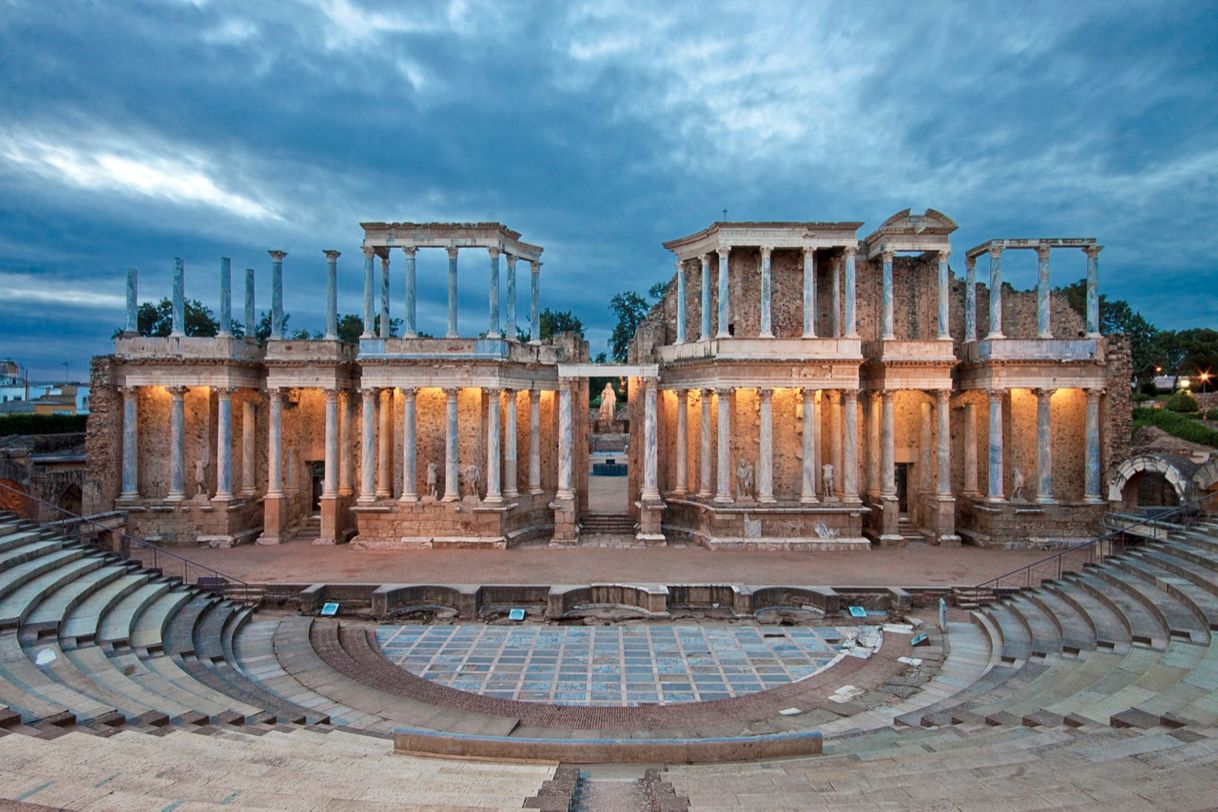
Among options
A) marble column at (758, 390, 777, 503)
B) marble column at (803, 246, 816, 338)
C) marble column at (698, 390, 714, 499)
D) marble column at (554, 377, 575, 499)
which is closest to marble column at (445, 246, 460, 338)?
marble column at (554, 377, 575, 499)

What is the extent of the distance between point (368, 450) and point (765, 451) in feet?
50.8

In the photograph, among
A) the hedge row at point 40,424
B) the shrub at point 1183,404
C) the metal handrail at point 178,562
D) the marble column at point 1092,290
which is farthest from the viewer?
the shrub at point 1183,404

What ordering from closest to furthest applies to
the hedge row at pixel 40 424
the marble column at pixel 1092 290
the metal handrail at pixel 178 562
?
the metal handrail at pixel 178 562
the marble column at pixel 1092 290
the hedge row at pixel 40 424

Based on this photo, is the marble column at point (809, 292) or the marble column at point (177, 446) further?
the marble column at point (809, 292)

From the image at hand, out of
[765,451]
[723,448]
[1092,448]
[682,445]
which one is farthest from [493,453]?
[1092,448]

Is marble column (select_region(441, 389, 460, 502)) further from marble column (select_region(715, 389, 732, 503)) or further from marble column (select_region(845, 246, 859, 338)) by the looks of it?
marble column (select_region(845, 246, 859, 338))

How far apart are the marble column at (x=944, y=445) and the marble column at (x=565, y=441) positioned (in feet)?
47.6

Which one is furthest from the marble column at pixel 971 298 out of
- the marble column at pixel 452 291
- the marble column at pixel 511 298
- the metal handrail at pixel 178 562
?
the metal handrail at pixel 178 562

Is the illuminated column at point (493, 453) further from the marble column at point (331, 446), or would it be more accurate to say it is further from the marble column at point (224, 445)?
the marble column at point (224, 445)

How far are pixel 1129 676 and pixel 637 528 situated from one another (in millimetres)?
17640

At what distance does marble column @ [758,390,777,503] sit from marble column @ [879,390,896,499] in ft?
14.7

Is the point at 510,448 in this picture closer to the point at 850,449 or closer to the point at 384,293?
the point at 384,293

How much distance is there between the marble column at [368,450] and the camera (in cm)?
2620

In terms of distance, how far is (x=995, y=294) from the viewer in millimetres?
26406
